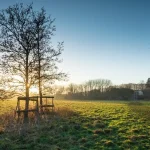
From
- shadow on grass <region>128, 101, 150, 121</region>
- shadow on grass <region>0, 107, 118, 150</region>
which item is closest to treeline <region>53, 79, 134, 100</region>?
shadow on grass <region>128, 101, 150, 121</region>

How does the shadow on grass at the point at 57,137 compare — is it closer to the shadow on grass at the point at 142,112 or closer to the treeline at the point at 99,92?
the shadow on grass at the point at 142,112

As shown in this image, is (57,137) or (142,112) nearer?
(57,137)

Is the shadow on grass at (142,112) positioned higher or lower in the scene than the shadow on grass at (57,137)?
higher

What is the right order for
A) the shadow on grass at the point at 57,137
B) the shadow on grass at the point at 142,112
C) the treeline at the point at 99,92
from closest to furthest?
the shadow on grass at the point at 57,137
the shadow on grass at the point at 142,112
the treeline at the point at 99,92

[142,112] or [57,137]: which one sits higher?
[142,112]

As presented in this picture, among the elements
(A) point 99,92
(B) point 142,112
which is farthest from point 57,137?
(A) point 99,92

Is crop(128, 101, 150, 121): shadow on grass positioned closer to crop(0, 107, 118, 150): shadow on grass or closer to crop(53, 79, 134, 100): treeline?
crop(0, 107, 118, 150): shadow on grass

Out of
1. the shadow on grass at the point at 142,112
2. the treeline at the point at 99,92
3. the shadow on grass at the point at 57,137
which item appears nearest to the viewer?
the shadow on grass at the point at 57,137

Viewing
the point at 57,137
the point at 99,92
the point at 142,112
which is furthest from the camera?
the point at 99,92

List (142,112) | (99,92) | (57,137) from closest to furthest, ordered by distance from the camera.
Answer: (57,137) < (142,112) < (99,92)

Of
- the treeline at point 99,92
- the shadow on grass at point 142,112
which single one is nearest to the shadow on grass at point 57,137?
the shadow on grass at point 142,112

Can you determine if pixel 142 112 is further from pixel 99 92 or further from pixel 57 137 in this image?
pixel 99 92

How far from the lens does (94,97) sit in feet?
245

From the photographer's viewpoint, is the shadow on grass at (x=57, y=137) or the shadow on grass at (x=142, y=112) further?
the shadow on grass at (x=142, y=112)
